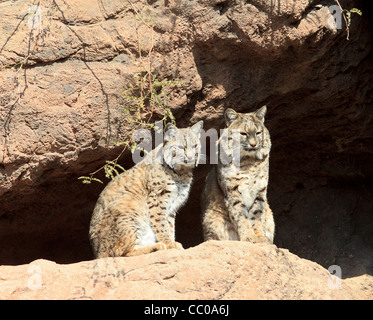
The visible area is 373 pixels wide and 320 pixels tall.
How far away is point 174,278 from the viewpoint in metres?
4.59

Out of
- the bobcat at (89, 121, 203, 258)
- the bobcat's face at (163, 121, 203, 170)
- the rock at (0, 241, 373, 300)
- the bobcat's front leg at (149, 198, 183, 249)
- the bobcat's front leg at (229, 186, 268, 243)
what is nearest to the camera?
the rock at (0, 241, 373, 300)

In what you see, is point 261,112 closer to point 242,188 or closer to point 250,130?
point 250,130

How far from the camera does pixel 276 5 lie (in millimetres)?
5926

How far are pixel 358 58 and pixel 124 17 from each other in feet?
8.23

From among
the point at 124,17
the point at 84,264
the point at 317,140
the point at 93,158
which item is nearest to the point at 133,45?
the point at 124,17

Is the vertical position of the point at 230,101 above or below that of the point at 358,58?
below

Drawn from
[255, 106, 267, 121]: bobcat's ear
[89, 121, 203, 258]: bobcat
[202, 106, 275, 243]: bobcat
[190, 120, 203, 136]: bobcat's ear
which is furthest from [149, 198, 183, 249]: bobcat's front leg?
[255, 106, 267, 121]: bobcat's ear

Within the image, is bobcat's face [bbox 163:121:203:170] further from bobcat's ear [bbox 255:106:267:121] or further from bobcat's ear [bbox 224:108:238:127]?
bobcat's ear [bbox 255:106:267:121]

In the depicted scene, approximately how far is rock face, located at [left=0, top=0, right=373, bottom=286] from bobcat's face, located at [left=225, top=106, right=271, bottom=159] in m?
0.22

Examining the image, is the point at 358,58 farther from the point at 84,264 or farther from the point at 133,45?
the point at 84,264

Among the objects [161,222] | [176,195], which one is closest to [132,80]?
[176,195]

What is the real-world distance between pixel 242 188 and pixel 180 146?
747 millimetres

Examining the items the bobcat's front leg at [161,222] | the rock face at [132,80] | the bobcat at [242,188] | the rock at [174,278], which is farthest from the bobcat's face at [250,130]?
the rock at [174,278]

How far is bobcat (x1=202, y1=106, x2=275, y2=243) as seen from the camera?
612 cm
